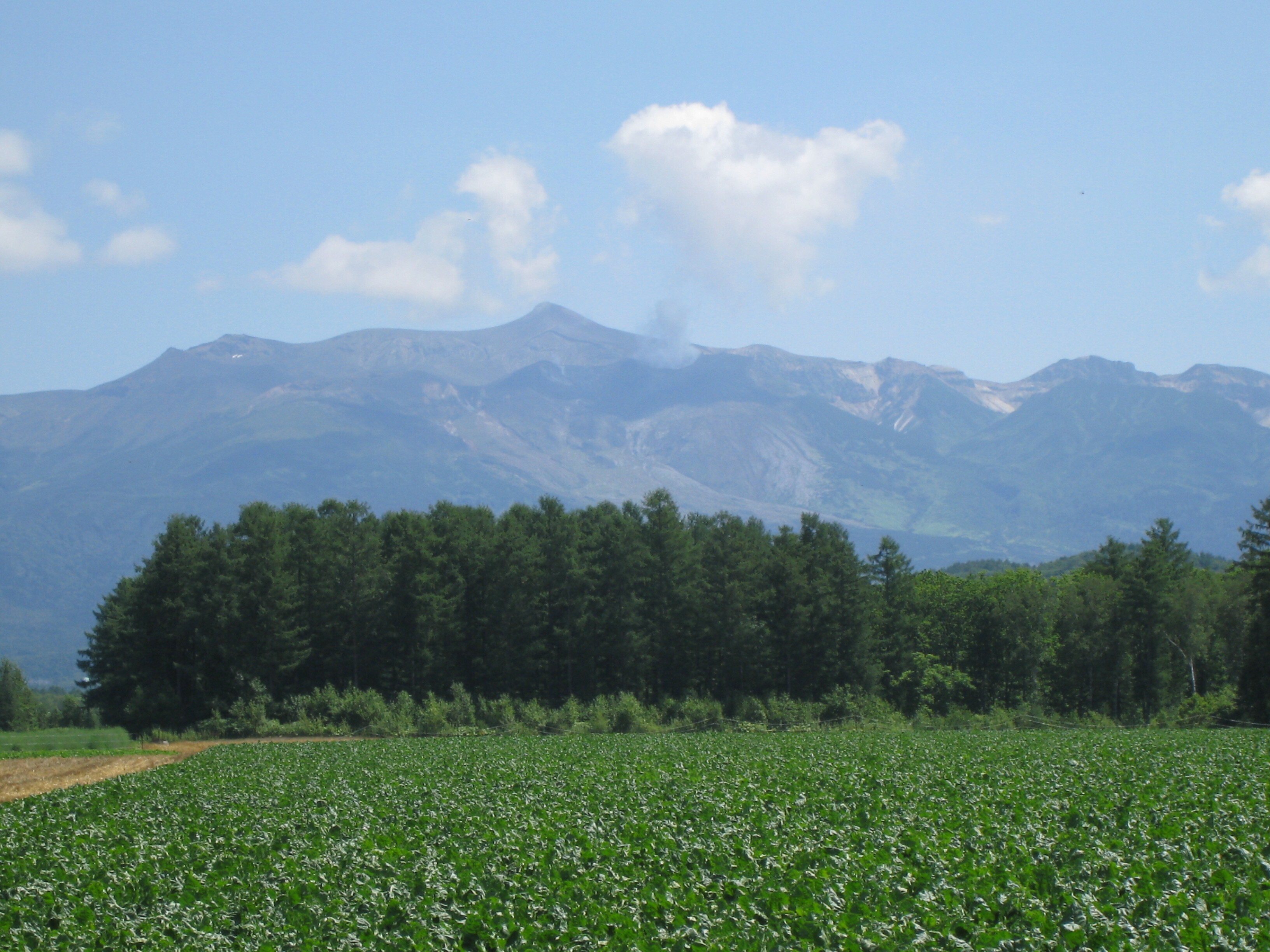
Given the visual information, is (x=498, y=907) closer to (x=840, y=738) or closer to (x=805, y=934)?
(x=805, y=934)

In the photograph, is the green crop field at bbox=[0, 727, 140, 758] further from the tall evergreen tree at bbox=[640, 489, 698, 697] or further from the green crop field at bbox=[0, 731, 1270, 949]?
the tall evergreen tree at bbox=[640, 489, 698, 697]

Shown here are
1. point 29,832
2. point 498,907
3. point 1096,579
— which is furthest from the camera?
point 1096,579

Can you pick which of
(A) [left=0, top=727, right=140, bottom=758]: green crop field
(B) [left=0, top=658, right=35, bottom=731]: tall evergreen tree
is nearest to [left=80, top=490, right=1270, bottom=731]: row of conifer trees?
(A) [left=0, top=727, right=140, bottom=758]: green crop field

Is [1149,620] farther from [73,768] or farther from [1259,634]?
[73,768]

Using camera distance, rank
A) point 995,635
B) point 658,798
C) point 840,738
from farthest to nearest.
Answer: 1. point 995,635
2. point 840,738
3. point 658,798

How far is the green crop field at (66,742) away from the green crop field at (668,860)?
25100 mm

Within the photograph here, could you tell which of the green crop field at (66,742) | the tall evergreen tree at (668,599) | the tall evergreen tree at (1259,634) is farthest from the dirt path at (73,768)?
the tall evergreen tree at (1259,634)

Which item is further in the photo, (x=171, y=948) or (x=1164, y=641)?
(x=1164, y=641)

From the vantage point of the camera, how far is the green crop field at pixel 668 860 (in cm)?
1062

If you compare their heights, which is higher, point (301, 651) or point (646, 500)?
point (646, 500)

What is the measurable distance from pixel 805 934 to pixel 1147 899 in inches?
163

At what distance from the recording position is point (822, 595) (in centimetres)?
6384

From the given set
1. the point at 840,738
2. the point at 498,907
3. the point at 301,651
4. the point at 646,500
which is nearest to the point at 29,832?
the point at 498,907

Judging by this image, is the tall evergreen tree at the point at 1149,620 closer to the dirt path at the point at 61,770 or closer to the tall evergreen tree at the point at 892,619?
the tall evergreen tree at the point at 892,619
